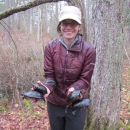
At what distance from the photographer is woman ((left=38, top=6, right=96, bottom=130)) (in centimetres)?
217

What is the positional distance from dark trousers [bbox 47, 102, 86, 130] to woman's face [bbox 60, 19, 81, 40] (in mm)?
907

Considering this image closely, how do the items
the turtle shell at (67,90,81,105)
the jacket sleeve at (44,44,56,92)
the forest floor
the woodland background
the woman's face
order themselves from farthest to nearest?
the woodland background, the forest floor, the jacket sleeve at (44,44,56,92), the woman's face, the turtle shell at (67,90,81,105)

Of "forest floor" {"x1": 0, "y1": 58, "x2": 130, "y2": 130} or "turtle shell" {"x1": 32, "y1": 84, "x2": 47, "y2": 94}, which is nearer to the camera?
"turtle shell" {"x1": 32, "y1": 84, "x2": 47, "y2": 94}

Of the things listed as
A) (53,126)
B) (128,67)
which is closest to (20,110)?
(53,126)

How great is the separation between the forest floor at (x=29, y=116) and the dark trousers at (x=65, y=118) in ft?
5.44

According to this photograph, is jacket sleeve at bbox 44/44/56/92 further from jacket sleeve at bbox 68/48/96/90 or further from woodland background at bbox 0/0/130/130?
woodland background at bbox 0/0/130/130

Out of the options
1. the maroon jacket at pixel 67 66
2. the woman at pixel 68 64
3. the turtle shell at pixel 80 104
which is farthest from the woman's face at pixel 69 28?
the turtle shell at pixel 80 104

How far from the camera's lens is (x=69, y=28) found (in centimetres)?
215

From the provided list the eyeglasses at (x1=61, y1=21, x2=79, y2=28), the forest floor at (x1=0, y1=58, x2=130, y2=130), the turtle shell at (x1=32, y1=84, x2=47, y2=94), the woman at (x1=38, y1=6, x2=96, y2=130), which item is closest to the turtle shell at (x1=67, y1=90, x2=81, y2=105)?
the woman at (x1=38, y1=6, x2=96, y2=130)

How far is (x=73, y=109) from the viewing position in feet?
7.28

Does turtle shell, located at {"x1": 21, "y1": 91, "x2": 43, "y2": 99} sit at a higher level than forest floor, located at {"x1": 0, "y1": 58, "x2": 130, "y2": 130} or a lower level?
higher

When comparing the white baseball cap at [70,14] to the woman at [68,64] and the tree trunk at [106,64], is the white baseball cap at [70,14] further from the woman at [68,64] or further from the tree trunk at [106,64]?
the tree trunk at [106,64]

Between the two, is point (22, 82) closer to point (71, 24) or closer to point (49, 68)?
point (49, 68)

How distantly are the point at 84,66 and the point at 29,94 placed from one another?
700 millimetres
